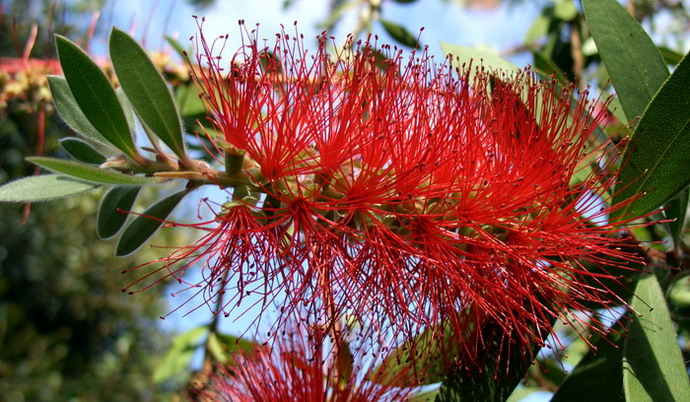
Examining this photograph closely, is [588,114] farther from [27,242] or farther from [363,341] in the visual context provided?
[27,242]

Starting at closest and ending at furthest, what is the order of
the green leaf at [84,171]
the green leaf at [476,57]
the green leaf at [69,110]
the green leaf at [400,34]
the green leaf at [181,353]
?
the green leaf at [84,171], the green leaf at [69,110], the green leaf at [476,57], the green leaf at [181,353], the green leaf at [400,34]

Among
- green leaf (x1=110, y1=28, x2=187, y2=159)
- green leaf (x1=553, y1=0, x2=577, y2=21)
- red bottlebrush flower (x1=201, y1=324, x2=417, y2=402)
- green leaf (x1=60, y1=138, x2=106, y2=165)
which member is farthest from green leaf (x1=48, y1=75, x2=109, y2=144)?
green leaf (x1=553, y1=0, x2=577, y2=21)

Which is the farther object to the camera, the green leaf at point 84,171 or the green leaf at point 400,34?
the green leaf at point 400,34

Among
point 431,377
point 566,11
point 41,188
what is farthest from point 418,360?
point 566,11

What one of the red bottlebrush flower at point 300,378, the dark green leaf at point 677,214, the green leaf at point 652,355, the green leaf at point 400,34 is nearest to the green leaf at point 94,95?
the red bottlebrush flower at point 300,378

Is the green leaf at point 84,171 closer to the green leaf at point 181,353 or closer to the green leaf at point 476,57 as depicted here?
the green leaf at point 476,57

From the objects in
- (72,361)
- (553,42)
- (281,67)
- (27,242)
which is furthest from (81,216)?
(281,67)

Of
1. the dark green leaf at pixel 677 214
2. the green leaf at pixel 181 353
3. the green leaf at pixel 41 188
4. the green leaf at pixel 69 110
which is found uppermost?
the dark green leaf at pixel 677 214
